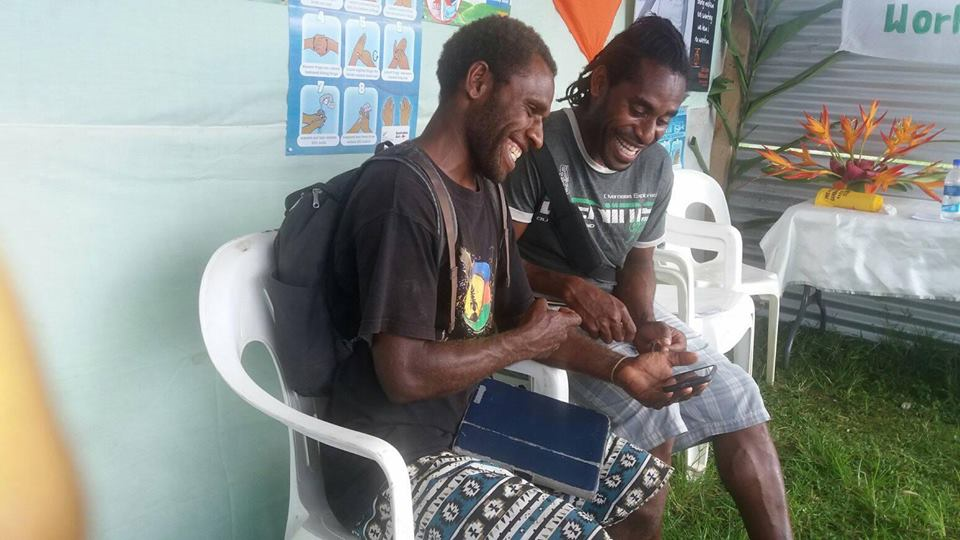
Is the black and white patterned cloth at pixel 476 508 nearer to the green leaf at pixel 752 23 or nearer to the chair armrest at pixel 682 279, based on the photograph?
the chair armrest at pixel 682 279

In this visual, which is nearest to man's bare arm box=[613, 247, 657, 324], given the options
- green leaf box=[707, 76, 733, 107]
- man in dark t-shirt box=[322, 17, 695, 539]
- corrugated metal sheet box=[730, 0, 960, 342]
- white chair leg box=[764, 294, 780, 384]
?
man in dark t-shirt box=[322, 17, 695, 539]

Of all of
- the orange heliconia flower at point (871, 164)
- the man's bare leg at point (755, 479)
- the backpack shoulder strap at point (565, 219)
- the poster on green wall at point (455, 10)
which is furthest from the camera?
the orange heliconia flower at point (871, 164)

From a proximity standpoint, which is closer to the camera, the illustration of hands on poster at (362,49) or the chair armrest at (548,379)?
the chair armrest at (548,379)

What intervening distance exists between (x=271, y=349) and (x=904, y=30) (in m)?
3.99

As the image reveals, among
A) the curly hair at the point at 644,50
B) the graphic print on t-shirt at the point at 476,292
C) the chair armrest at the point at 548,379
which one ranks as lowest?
the chair armrest at the point at 548,379

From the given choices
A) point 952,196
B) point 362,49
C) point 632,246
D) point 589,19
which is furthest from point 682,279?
point 952,196

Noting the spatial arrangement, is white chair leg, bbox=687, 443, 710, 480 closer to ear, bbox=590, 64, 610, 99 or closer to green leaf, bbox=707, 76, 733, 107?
ear, bbox=590, 64, 610, 99

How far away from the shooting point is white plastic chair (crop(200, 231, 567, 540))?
142 cm

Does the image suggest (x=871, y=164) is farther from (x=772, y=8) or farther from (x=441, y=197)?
(x=441, y=197)

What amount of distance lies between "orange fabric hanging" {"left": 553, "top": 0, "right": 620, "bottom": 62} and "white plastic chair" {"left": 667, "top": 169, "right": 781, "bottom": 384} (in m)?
0.79

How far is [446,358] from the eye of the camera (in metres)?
1.53

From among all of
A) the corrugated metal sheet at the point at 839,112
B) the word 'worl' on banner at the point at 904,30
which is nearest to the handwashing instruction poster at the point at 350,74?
the word 'worl' on banner at the point at 904,30

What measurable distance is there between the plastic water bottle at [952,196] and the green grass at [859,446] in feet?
2.91

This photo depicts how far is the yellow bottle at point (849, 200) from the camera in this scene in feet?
12.4
